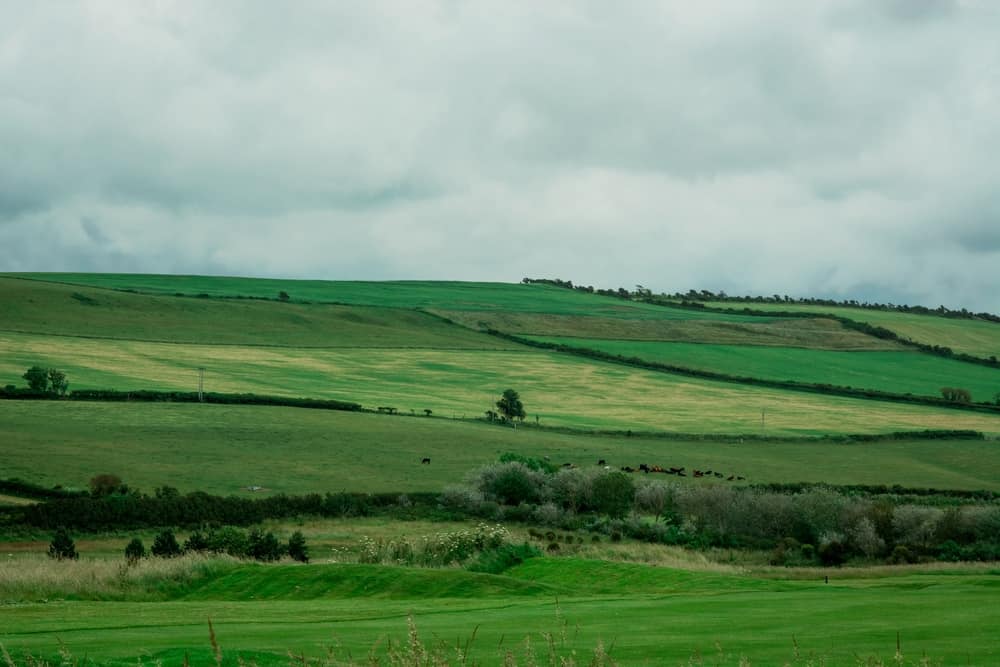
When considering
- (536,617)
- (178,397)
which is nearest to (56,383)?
(178,397)

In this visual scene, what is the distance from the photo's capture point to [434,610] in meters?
A: 25.8

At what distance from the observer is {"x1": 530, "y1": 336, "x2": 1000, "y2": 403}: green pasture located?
117 metres

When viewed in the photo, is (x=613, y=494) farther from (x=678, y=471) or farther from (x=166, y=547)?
(x=166, y=547)

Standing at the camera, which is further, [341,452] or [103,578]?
[341,452]

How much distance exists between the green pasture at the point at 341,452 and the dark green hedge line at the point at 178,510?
3561mm

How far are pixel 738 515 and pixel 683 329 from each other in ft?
271

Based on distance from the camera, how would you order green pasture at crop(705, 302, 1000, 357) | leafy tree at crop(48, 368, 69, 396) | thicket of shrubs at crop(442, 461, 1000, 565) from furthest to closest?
1. green pasture at crop(705, 302, 1000, 357)
2. leafy tree at crop(48, 368, 69, 396)
3. thicket of shrubs at crop(442, 461, 1000, 565)

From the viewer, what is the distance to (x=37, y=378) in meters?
83.5

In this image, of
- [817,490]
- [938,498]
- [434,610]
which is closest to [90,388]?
[817,490]

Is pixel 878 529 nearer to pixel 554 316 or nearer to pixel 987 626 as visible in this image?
pixel 987 626

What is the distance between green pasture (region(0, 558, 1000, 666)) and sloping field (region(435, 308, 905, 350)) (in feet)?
330

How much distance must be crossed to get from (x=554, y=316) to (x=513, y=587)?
376 feet

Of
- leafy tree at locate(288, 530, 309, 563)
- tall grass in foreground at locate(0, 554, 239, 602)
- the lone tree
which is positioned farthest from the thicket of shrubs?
tall grass in foreground at locate(0, 554, 239, 602)

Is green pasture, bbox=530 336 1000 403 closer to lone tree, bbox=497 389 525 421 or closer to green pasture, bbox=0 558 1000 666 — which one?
lone tree, bbox=497 389 525 421
